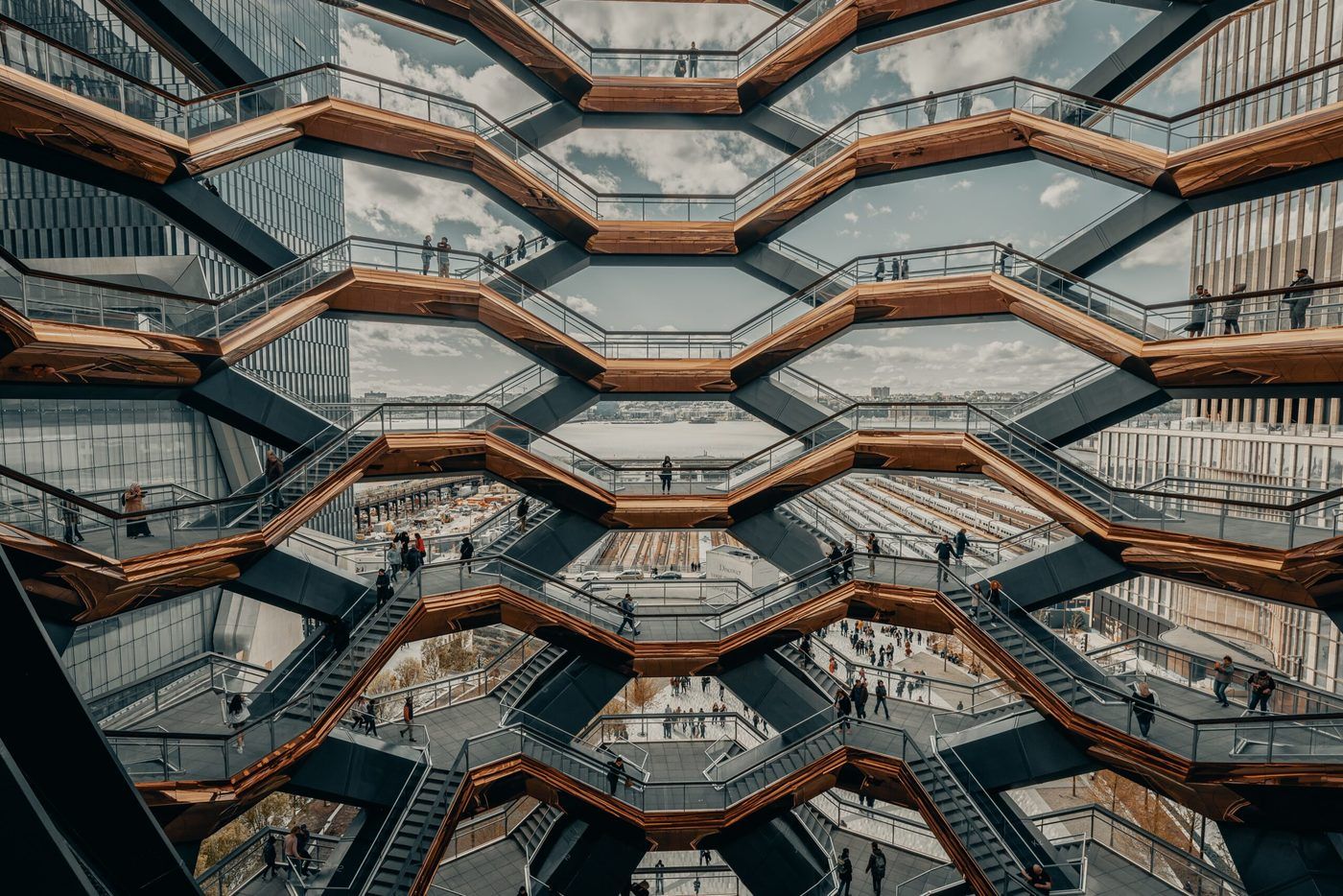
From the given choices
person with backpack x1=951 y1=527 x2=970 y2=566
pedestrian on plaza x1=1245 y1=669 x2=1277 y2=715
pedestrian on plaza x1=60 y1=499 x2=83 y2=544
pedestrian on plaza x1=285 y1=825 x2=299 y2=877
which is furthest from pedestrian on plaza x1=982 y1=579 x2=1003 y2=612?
pedestrian on plaza x1=60 y1=499 x2=83 y2=544

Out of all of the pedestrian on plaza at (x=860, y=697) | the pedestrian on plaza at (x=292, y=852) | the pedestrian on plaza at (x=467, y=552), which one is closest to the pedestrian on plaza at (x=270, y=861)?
the pedestrian on plaza at (x=292, y=852)

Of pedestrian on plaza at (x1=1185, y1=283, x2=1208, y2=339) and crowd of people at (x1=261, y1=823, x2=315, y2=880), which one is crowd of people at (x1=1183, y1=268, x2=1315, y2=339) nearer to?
pedestrian on plaza at (x1=1185, y1=283, x2=1208, y2=339)

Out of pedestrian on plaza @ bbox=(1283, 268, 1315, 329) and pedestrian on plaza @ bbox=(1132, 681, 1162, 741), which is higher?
pedestrian on plaza @ bbox=(1283, 268, 1315, 329)

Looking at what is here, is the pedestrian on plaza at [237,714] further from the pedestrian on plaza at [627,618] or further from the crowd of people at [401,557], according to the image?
the pedestrian on plaza at [627,618]

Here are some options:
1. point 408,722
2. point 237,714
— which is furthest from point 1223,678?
point 237,714

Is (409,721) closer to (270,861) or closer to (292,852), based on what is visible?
(292,852)

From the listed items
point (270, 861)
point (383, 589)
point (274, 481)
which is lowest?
point (270, 861)
